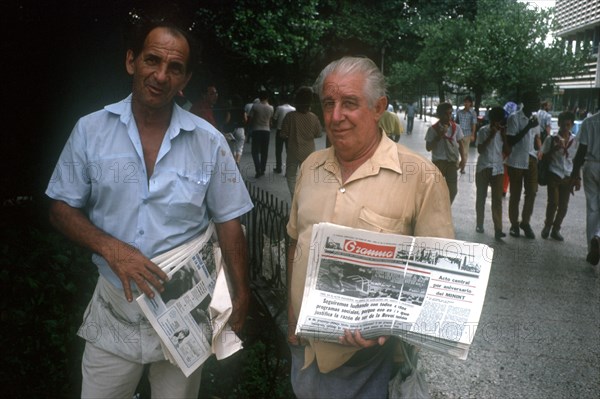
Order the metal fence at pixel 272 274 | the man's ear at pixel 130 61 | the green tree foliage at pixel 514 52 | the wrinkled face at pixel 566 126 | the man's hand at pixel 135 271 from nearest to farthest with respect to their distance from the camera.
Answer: the man's hand at pixel 135 271 < the man's ear at pixel 130 61 < the metal fence at pixel 272 274 < the wrinkled face at pixel 566 126 < the green tree foliage at pixel 514 52

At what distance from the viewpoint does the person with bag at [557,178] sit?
8055 millimetres

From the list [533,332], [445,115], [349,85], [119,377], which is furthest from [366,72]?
[445,115]

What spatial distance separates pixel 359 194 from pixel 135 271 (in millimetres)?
834

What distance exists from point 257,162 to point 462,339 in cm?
1203

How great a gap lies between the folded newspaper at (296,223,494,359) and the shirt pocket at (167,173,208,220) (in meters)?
0.50

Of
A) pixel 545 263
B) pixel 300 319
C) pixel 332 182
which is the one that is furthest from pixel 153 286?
pixel 545 263

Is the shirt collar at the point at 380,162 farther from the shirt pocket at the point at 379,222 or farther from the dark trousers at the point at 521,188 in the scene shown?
the dark trousers at the point at 521,188

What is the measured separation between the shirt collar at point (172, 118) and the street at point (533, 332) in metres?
2.57

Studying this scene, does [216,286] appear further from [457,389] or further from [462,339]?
[457,389]

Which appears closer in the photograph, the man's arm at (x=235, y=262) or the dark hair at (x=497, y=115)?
the man's arm at (x=235, y=262)

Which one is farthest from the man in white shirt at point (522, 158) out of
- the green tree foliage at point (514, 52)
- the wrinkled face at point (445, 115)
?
the green tree foliage at point (514, 52)

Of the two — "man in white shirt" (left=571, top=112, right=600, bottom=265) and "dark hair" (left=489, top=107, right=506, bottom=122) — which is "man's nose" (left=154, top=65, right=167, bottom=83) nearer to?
"man in white shirt" (left=571, top=112, right=600, bottom=265)

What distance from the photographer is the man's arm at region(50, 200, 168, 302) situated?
1.97 metres

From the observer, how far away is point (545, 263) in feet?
22.5
